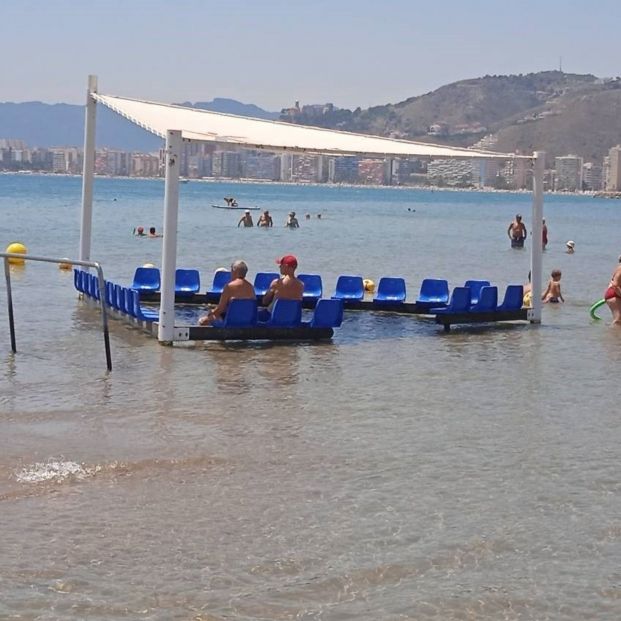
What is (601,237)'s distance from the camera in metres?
62.5

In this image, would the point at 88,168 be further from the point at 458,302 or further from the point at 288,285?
the point at 458,302

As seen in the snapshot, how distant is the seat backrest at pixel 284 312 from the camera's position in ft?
53.1

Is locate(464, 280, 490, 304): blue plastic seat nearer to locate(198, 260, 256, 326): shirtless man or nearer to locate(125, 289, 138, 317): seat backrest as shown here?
locate(198, 260, 256, 326): shirtless man

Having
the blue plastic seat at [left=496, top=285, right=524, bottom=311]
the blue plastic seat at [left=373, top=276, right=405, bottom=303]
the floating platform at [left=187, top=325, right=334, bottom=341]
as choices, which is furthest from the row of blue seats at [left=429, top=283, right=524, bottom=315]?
the floating platform at [left=187, top=325, right=334, bottom=341]

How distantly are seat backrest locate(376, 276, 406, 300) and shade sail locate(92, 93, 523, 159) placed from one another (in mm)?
2461

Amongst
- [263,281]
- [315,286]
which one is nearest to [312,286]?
[315,286]

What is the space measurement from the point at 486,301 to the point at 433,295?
5.47ft

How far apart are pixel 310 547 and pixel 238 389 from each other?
5301mm

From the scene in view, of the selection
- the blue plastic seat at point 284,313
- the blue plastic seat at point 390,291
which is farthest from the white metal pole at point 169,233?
the blue plastic seat at point 390,291

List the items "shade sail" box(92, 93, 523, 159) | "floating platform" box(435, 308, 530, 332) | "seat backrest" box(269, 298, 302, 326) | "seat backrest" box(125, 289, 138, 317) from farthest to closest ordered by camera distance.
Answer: "floating platform" box(435, 308, 530, 332) < "seat backrest" box(125, 289, 138, 317) < "shade sail" box(92, 93, 523, 159) < "seat backrest" box(269, 298, 302, 326)

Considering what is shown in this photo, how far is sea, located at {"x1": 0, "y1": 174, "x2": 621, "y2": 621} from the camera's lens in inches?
276

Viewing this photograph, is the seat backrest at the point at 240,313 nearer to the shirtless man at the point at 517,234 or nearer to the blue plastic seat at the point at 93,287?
the blue plastic seat at the point at 93,287

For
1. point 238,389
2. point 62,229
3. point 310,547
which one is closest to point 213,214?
point 62,229

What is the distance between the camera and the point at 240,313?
15875mm
